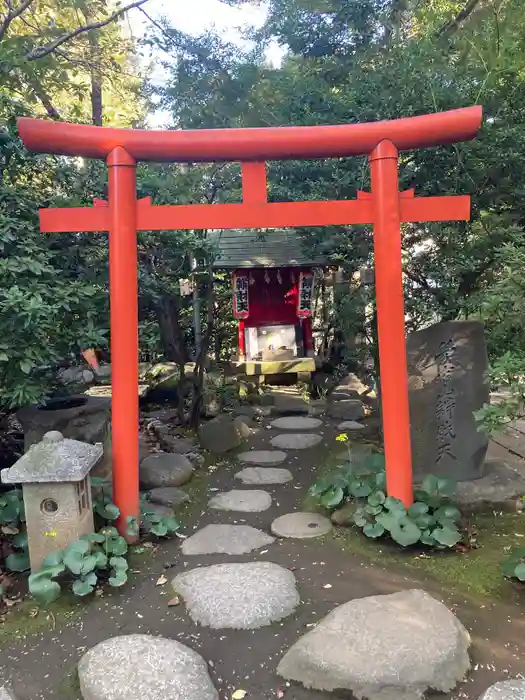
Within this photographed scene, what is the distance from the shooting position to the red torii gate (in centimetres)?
400

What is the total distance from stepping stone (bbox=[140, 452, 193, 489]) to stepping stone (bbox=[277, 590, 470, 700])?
2.84m

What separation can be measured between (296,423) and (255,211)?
15.1ft

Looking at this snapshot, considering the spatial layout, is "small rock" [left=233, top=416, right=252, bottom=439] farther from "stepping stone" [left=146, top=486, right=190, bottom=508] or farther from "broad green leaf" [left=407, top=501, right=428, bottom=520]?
"broad green leaf" [left=407, top=501, right=428, bottom=520]

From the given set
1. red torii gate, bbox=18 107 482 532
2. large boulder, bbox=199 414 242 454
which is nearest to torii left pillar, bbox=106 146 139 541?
red torii gate, bbox=18 107 482 532

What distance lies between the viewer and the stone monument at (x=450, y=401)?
4.61m

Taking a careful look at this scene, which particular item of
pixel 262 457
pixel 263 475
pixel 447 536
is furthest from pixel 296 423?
pixel 447 536

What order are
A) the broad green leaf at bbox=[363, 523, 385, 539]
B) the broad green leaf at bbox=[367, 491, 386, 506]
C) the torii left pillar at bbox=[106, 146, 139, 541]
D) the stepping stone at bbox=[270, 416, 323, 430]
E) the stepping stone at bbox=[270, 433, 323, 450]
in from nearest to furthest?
the broad green leaf at bbox=[363, 523, 385, 539] < the torii left pillar at bbox=[106, 146, 139, 541] < the broad green leaf at bbox=[367, 491, 386, 506] < the stepping stone at bbox=[270, 433, 323, 450] < the stepping stone at bbox=[270, 416, 323, 430]

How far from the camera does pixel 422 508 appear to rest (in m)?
4.00

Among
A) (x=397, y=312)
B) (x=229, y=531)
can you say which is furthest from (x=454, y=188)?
(x=229, y=531)

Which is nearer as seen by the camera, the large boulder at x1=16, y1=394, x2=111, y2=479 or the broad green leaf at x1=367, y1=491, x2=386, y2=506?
the broad green leaf at x1=367, y1=491, x2=386, y2=506

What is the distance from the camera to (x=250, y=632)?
2.93 metres

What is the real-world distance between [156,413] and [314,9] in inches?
250

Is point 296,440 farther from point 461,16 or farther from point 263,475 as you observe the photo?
point 461,16

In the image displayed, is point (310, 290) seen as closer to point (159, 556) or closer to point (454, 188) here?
point (454, 188)
